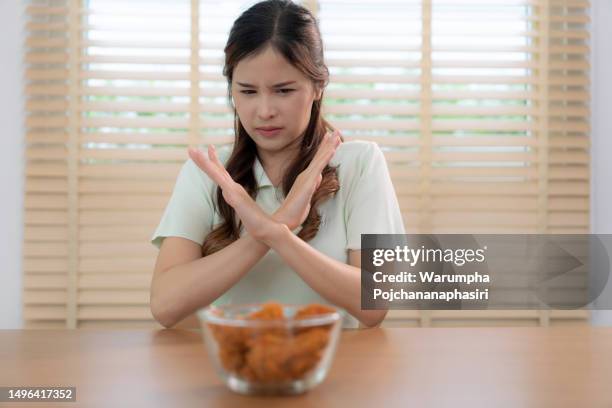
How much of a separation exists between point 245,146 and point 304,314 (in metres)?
0.97

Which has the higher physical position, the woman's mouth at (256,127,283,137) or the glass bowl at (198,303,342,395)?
the woman's mouth at (256,127,283,137)

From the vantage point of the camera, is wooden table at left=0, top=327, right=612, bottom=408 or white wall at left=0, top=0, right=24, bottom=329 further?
white wall at left=0, top=0, right=24, bottom=329

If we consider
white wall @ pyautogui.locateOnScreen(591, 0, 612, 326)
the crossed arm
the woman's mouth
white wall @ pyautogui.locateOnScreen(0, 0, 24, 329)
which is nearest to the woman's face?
the woman's mouth

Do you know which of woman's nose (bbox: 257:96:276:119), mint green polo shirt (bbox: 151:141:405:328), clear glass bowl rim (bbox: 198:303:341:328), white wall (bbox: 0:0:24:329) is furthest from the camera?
white wall (bbox: 0:0:24:329)

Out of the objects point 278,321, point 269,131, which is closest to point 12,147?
point 269,131

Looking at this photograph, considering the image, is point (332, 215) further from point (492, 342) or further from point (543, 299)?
point (543, 299)

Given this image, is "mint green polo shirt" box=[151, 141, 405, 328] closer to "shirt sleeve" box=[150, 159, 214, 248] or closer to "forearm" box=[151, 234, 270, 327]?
"shirt sleeve" box=[150, 159, 214, 248]

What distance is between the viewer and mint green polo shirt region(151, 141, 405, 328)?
159cm

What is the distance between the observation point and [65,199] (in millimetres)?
2639

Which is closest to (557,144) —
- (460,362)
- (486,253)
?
(486,253)

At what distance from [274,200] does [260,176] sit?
7cm

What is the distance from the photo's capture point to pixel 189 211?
163 centimetres

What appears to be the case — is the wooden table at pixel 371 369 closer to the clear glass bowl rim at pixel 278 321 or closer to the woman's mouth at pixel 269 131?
the clear glass bowl rim at pixel 278 321

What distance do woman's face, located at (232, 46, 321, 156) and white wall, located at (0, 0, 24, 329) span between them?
4.77 feet
